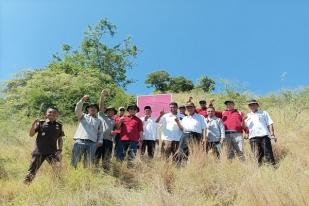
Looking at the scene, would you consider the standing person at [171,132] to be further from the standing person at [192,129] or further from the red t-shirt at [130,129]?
the red t-shirt at [130,129]

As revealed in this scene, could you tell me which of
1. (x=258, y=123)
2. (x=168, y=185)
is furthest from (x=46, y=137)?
(x=258, y=123)

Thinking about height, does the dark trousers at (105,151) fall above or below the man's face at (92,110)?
below

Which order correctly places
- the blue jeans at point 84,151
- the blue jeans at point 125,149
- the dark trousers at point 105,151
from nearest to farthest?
the blue jeans at point 84,151 → the dark trousers at point 105,151 → the blue jeans at point 125,149

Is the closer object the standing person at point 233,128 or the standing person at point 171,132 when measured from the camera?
the standing person at point 233,128

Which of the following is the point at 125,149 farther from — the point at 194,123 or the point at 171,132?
the point at 194,123

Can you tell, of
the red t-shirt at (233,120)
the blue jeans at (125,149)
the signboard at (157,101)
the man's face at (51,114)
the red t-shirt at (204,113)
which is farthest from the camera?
the signboard at (157,101)

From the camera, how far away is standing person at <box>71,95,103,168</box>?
9094 millimetres

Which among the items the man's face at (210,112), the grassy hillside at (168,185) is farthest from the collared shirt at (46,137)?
the man's face at (210,112)

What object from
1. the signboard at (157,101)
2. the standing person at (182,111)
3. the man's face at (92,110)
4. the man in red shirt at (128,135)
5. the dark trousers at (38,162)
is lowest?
the dark trousers at (38,162)

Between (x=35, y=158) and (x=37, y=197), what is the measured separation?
121 centimetres

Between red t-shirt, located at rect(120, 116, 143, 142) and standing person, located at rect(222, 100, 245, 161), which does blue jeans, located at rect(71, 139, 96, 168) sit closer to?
red t-shirt, located at rect(120, 116, 143, 142)

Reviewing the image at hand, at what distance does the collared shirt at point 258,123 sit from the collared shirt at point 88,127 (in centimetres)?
323

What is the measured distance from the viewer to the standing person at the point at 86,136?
9.09 metres

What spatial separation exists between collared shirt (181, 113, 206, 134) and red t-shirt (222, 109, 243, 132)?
60 centimetres
